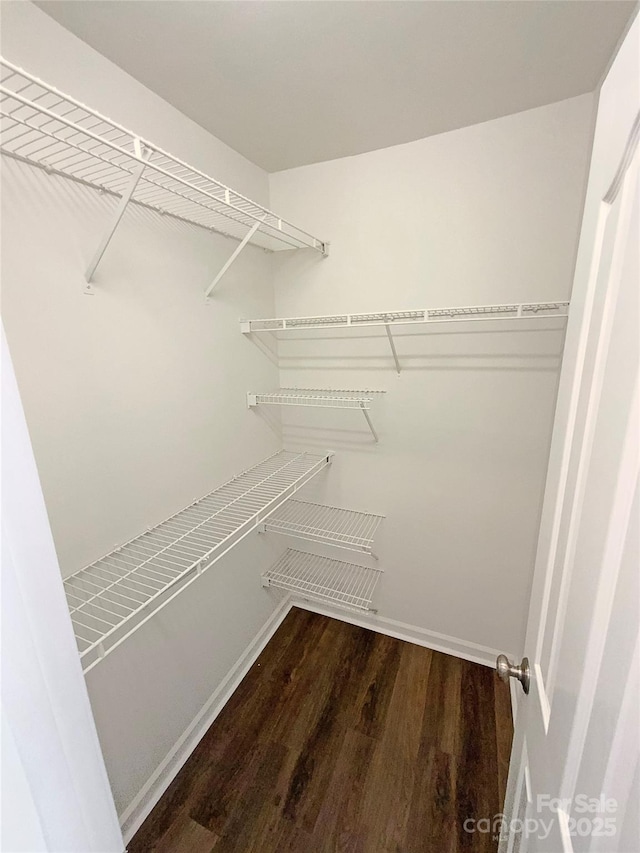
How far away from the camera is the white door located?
0.37 metres

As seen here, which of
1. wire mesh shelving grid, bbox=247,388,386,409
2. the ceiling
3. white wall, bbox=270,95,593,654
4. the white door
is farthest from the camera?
wire mesh shelving grid, bbox=247,388,386,409

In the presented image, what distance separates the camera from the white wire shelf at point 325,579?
2002 millimetres

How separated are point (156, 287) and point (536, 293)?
1.46 m

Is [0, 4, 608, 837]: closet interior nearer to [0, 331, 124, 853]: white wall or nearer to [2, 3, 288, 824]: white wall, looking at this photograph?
[2, 3, 288, 824]: white wall

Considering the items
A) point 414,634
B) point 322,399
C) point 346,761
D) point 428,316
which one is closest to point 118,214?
point 322,399

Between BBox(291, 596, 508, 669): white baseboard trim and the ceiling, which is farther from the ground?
the ceiling

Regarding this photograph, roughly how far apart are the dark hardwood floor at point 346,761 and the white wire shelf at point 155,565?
29.7 inches

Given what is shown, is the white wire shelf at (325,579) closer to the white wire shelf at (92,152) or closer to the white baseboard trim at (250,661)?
the white baseboard trim at (250,661)

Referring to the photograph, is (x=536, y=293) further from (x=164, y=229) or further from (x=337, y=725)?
(x=337, y=725)

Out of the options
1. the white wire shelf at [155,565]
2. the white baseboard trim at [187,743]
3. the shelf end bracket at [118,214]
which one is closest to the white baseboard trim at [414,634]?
the white baseboard trim at [187,743]

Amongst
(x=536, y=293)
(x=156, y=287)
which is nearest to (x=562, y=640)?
(x=536, y=293)

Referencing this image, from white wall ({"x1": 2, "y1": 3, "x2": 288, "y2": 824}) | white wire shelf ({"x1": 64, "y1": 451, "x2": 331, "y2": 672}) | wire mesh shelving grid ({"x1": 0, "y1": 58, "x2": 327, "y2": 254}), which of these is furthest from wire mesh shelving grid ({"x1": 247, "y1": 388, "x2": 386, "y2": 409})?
wire mesh shelving grid ({"x1": 0, "y1": 58, "x2": 327, "y2": 254})

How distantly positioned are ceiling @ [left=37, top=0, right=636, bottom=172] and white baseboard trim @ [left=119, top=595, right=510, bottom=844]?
2.36 metres

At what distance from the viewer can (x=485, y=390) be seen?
158 centimetres
